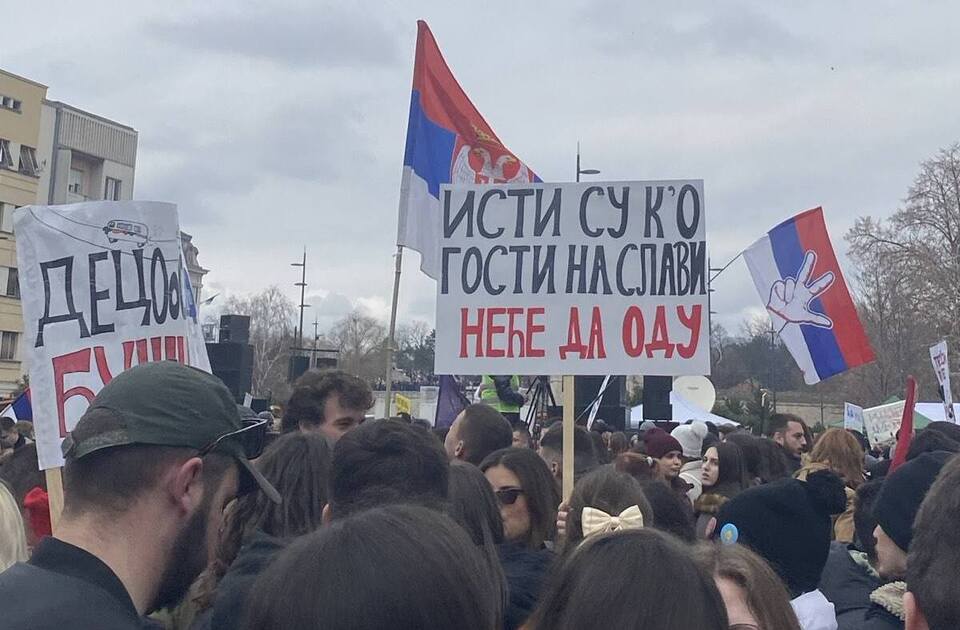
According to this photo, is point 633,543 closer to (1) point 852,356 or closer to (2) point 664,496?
(2) point 664,496

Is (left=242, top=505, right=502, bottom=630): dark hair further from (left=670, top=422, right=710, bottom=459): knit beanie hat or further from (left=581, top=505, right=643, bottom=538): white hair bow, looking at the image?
(left=670, top=422, right=710, bottom=459): knit beanie hat

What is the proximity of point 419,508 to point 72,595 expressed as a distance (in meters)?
0.76

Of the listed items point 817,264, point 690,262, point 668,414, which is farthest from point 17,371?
point 690,262

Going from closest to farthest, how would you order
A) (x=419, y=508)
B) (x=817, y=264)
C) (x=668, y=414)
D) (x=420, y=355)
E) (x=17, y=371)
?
(x=419, y=508), (x=817, y=264), (x=668, y=414), (x=17, y=371), (x=420, y=355)

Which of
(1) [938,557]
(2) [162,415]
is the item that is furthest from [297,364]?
(1) [938,557]

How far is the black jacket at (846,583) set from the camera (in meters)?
4.36

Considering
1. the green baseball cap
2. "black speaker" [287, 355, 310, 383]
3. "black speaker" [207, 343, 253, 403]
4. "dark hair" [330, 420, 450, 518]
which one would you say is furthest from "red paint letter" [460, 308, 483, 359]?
"black speaker" [287, 355, 310, 383]

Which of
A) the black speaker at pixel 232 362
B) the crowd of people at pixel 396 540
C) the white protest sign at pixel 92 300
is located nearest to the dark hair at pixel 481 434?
the crowd of people at pixel 396 540

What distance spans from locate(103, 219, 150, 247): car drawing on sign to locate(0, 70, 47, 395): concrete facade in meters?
46.1

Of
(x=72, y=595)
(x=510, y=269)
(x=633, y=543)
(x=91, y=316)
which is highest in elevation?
(x=510, y=269)

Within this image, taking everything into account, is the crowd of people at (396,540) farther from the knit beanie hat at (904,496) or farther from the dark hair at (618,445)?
the dark hair at (618,445)

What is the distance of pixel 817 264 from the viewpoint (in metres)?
11.5

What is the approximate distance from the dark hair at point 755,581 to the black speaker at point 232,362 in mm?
8121

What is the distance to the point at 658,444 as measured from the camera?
8.29 metres
